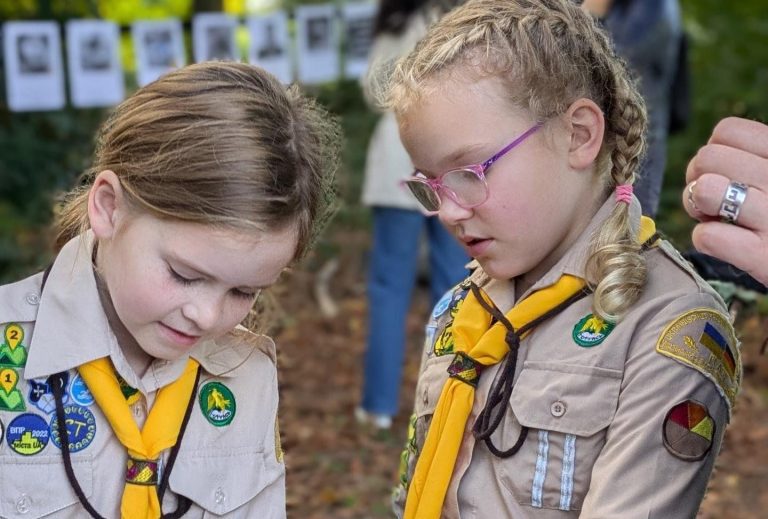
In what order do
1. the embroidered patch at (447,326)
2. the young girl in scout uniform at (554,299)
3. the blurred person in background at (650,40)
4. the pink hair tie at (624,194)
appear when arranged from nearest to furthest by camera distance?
the young girl in scout uniform at (554,299)
the pink hair tie at (624,194)
the embroidered patch at (447,326)
the blurred person in background at (650,40)

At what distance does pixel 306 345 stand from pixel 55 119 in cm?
338

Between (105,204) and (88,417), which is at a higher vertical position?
(105,204)

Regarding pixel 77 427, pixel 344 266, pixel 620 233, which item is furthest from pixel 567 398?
pixel 344 266

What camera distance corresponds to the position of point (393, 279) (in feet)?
16.5

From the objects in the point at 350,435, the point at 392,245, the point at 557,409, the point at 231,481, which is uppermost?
the point at 557,409

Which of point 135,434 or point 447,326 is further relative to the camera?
point 447,326

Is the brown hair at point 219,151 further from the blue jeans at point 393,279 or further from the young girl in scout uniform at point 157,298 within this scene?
the blue jeans at point 393,279

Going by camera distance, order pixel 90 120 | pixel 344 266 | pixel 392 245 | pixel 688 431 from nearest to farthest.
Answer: pixel 688 431, pixel 392 245, pixel 344 266, pixel 90 120

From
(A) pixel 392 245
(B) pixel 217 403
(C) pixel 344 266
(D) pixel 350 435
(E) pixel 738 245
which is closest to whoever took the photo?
(E) pixel 738 245

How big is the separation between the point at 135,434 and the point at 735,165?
120cm

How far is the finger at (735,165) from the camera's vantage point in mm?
1809

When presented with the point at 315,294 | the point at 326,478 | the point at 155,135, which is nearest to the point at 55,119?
the point at 315,294

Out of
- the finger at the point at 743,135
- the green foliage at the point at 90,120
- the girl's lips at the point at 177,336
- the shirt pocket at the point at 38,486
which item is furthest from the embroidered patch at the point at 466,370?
the green foliage at the point at 90,120

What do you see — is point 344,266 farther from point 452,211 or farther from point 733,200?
point 733,200
